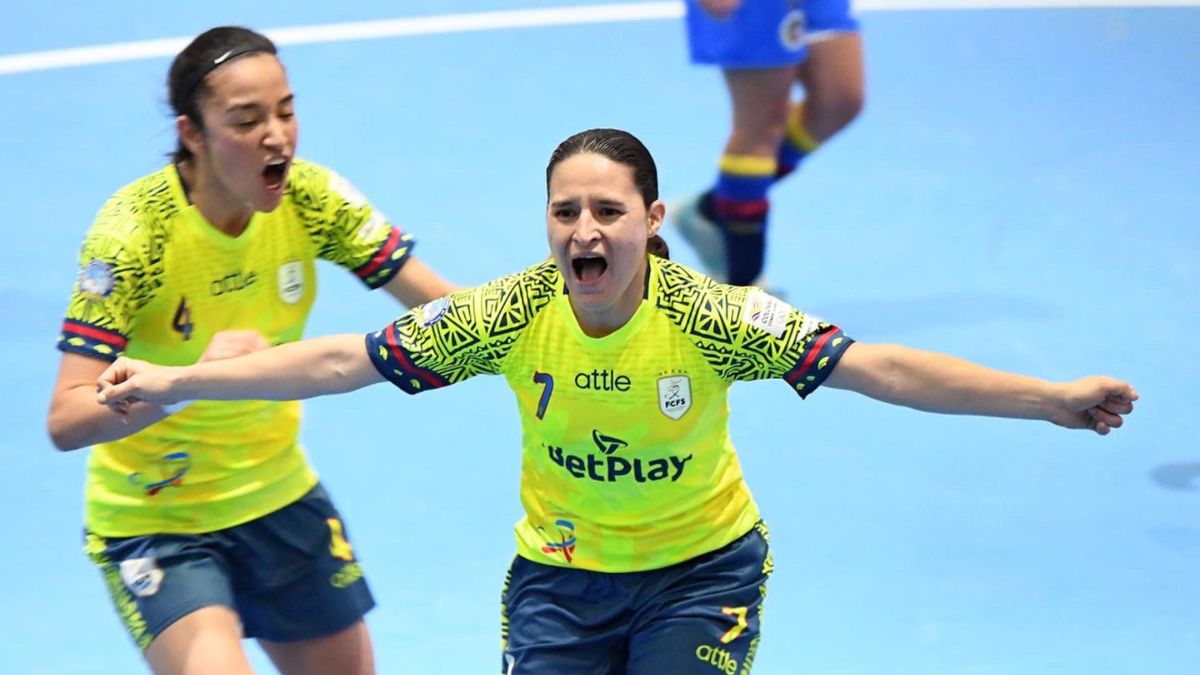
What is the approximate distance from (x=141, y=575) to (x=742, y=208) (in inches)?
145

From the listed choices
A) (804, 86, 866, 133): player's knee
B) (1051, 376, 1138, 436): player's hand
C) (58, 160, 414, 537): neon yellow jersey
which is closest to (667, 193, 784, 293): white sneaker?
(804, 86, 866, 133): player's knee

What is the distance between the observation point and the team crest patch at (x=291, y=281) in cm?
395

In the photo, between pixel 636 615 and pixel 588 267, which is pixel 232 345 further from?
pixel 636 615

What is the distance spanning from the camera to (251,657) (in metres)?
5.19

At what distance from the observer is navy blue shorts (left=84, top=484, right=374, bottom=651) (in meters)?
3.69

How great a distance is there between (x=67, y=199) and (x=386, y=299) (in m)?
1.81

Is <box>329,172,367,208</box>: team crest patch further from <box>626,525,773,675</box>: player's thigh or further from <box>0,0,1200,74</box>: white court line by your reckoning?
<box>0,0,1200,74</box>: white court line

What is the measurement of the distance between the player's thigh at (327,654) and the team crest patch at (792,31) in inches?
131

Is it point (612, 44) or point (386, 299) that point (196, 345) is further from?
point (612, 44)

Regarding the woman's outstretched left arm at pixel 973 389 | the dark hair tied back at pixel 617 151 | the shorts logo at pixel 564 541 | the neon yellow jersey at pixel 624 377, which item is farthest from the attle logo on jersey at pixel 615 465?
the dark hair tied back at pixel 617 151

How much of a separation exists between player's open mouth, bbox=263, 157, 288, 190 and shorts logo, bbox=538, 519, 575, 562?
91 cm

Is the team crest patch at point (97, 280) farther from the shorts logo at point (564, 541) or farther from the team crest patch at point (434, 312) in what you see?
the shorts logo at point (564, 541)

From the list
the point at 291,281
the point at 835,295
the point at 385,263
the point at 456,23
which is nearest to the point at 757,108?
the point at 835,295

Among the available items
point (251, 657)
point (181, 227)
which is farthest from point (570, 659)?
point (251, 657)
